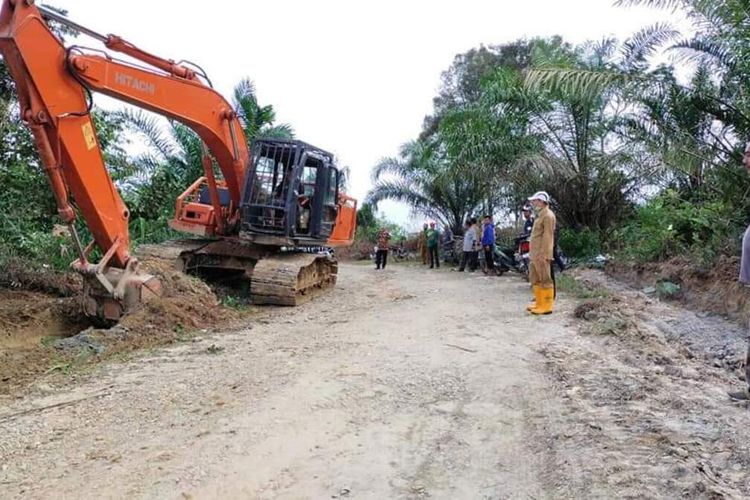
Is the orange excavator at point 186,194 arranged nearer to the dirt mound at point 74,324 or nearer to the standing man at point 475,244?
the dirt mound at point 74,324

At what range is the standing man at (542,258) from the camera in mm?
8383

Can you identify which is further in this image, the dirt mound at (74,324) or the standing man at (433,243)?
the standing man at (433,243)

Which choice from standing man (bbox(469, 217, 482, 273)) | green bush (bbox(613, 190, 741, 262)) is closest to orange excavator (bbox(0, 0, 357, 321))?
standing man (bbox(469, 217, 482, 273))

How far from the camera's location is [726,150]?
10227mm

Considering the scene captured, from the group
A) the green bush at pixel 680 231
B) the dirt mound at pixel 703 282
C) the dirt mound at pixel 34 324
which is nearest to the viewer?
the dirt mound at pixel 34 324

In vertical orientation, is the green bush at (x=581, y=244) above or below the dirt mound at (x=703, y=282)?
above

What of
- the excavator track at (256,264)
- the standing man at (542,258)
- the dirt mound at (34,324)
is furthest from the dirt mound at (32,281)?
the standing man at (542,258)

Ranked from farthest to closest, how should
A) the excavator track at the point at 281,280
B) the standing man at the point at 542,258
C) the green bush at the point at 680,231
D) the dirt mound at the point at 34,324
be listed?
the green bush at the point at 680,231, the excavator track at the point at 281,280, the standing man at the point at 542,258, the dirt mound at the point at 34,324

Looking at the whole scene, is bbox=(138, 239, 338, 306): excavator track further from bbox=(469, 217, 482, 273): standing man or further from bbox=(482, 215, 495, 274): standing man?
bbox=(469, 217, 482, 273): standing man

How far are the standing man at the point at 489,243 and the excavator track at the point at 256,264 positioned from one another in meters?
5.40

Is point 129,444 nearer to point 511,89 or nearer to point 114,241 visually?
point 114,241

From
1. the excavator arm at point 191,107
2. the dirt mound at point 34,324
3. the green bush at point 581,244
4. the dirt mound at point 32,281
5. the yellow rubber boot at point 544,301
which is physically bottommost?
the dirt mound at point 34,324

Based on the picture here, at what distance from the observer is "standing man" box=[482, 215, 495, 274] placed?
15312mm

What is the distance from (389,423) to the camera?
13.6 feet
